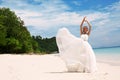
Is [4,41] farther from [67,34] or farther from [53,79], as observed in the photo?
[53,79]

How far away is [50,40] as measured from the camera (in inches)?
4491

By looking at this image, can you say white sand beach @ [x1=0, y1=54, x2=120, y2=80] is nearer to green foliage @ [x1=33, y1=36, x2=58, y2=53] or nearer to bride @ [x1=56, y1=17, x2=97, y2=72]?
bride @ [x1=56, y1=17, x2=97, y2=72]

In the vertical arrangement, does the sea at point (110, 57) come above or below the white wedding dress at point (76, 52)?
below

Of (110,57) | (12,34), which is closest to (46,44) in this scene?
(12,34)

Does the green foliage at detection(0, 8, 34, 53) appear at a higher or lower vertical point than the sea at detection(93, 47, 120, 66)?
higher

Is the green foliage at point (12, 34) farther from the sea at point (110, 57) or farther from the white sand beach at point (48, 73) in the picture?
the white sand beach at point (48, 73)

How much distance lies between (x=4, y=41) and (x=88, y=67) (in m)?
37.5

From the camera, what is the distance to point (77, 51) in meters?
13.5

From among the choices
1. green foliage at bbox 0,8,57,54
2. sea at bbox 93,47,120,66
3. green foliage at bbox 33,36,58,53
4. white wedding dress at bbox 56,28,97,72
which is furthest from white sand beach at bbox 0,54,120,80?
green foliage at bbox 33,36,58,53

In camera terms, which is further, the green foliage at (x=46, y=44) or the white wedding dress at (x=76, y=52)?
the green foliage at (x=46, y=44)

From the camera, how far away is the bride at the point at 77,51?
1313 centimetres

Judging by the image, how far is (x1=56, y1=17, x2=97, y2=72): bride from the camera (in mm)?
13133

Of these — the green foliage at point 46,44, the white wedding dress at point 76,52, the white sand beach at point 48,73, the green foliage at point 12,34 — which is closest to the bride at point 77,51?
the white wedding dress at point 76,52

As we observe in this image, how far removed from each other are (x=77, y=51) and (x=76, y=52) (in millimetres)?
60
